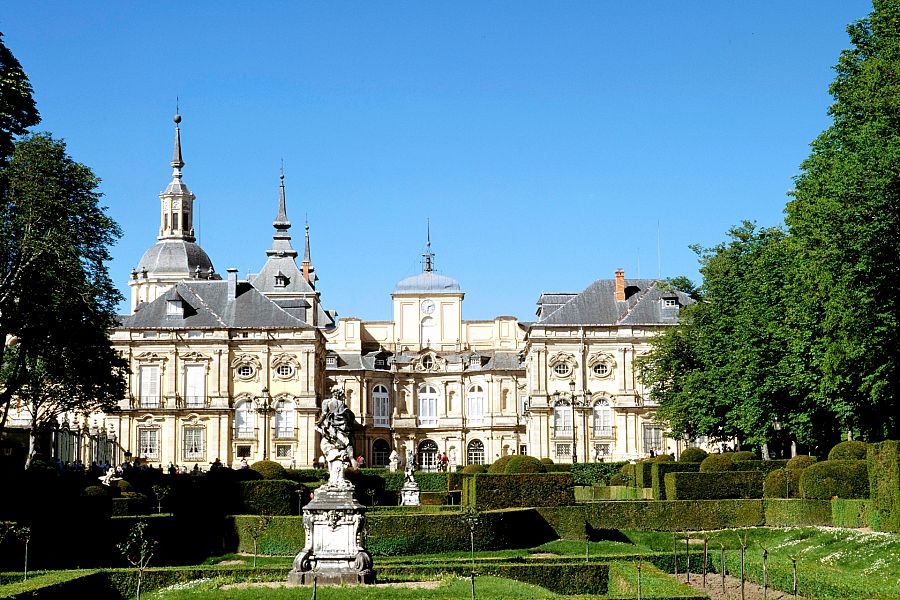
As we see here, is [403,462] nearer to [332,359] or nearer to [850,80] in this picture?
[332,359]

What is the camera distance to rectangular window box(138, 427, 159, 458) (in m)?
78.1

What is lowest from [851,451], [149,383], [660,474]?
[660,474]

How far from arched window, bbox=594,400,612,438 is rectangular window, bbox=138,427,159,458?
1067 inches

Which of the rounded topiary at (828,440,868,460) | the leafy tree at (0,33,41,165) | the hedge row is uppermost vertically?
the leafy tree at (0,33,41,165)

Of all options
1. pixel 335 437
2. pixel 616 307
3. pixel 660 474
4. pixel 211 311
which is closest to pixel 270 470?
pixel 660 474

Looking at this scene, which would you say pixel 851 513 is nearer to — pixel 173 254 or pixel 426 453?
pixel 426 453

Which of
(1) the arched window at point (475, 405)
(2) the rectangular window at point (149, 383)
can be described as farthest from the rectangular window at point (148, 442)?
(1) the arched window at point (475, 405)

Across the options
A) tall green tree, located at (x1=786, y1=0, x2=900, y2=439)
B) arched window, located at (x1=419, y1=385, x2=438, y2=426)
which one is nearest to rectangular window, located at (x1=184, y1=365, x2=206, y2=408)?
arched window, located at (x1=419, y1=385, x2=438, y2=426)

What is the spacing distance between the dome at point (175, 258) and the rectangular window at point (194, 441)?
33.1 m

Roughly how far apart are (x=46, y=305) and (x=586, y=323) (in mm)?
48835

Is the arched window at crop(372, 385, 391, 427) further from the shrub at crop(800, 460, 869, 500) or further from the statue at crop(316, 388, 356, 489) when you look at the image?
the statue at crop(316, 388, 356, 489)

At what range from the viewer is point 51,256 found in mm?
36062

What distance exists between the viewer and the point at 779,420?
4762 cm

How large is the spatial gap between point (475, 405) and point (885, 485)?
65306 millimetres
